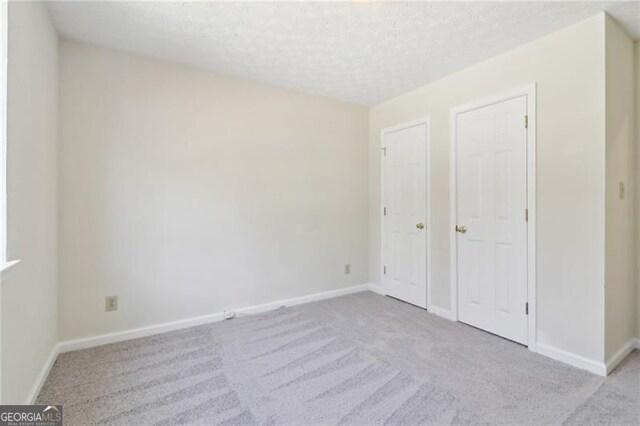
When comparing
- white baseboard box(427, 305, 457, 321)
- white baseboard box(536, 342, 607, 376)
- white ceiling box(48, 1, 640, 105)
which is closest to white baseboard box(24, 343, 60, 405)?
white ceiling box(48, 1, 640, 105)

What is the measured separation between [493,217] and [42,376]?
3.44 m

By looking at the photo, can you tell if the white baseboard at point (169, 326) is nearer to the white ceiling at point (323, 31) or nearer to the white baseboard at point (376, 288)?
the white baseboard at point (376, 288)

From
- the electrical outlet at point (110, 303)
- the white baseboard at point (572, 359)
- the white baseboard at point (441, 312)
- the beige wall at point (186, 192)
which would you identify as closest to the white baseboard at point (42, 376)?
the beige wall at point (186, 192)

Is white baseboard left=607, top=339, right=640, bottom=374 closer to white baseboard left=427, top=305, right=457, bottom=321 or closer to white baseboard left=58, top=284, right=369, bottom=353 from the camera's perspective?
white baseboard left=427, top=305, right=457, bottom=321

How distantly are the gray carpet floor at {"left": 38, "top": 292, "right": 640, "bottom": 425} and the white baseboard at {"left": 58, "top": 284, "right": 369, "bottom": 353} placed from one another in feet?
0.25

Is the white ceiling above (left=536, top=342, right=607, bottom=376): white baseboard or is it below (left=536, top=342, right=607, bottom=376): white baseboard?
above

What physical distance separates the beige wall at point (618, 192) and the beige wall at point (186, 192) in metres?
2.37

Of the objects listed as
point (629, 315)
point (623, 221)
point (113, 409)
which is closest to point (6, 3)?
point (113, 409)

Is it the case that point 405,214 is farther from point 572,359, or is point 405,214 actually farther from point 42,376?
point 42,376

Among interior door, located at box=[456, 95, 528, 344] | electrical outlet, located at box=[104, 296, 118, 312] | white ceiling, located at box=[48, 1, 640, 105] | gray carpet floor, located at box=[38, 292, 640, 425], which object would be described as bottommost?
gray carpet floor, located at box=[38, 292, 640, 425]

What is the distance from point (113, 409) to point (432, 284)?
9.00ft

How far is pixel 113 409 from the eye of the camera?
1.62m

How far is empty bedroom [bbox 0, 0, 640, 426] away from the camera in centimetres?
165

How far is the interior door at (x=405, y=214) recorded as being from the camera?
317 cm
